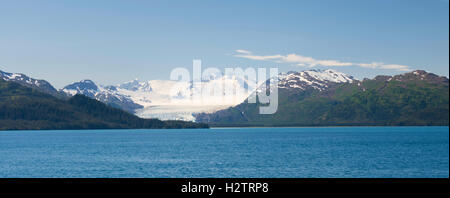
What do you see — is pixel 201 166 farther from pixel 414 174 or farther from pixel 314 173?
pixel 414 174

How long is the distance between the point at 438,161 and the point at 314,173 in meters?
50.2

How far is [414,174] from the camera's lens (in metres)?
97.8

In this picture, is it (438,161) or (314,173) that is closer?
(314,173)
